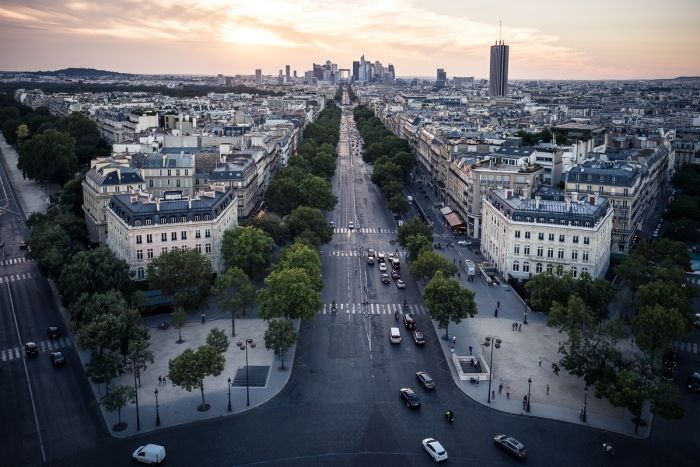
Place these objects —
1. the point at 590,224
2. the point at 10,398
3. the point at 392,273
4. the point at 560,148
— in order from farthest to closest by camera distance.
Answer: the point at 560,148 → the point at 392,273 → the point at 590,224 → the point at 10,398

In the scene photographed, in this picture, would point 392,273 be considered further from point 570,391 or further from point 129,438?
point 129,438

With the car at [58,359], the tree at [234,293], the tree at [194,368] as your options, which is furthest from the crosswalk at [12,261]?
the tree at [194,368]

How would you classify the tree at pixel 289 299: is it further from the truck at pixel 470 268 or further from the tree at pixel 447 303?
the truck at pixel 470 268

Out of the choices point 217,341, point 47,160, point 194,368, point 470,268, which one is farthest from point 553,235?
point 47,160

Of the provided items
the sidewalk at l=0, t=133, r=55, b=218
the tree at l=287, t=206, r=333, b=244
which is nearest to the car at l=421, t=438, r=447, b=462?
the tree at l=287, t=206, r=333, b=244

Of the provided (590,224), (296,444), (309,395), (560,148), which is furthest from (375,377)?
(560,148)

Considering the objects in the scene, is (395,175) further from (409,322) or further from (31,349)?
(31,349)
